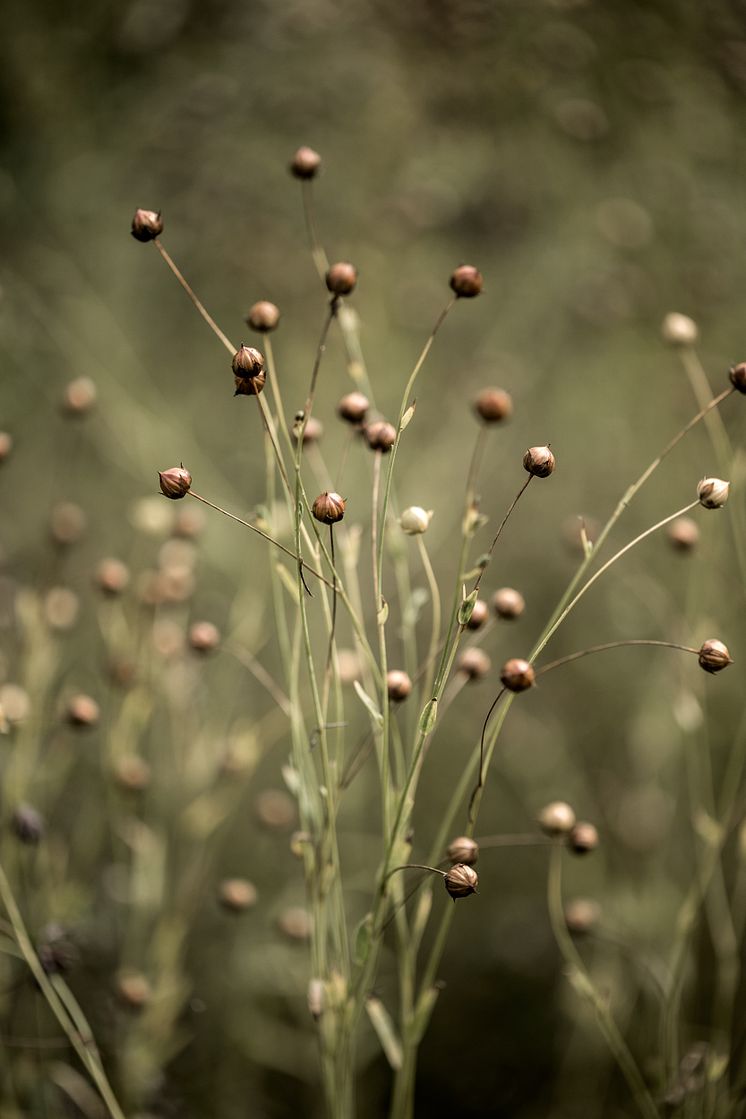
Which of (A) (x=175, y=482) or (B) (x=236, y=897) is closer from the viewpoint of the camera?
(A) (x=175, y=482)

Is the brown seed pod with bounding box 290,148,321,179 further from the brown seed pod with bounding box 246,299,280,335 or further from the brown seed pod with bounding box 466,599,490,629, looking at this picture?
the brown seed pod with bounding box 466,599,490,629

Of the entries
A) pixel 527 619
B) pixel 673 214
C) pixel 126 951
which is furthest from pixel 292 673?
pixel 673 214

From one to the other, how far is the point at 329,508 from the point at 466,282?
181 millimetres

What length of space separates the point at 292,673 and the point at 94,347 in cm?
85

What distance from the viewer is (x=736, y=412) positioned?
1144mm

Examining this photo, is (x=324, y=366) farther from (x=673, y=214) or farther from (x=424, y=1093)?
(x=424, y=1093)

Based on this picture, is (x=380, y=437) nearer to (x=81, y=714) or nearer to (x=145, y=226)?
(x=145, y=226)

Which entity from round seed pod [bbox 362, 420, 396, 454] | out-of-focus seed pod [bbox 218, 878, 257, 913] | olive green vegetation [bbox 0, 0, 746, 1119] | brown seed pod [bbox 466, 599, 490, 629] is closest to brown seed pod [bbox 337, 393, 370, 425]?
round seed pod [bbox 362, 420, 396, 454]

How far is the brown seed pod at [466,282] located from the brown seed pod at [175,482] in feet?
0.68

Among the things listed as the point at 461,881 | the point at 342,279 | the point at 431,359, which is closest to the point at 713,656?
the point at 461,881

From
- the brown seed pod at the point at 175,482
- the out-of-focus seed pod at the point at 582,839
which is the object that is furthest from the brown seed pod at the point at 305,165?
the out-of-focus seed pod at the point at 582,839

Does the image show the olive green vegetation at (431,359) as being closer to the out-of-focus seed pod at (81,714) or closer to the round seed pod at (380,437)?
the out-of-focus seed pod at (81,714)

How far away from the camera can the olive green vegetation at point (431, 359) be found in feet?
3.59

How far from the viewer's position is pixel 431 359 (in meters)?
1.28
